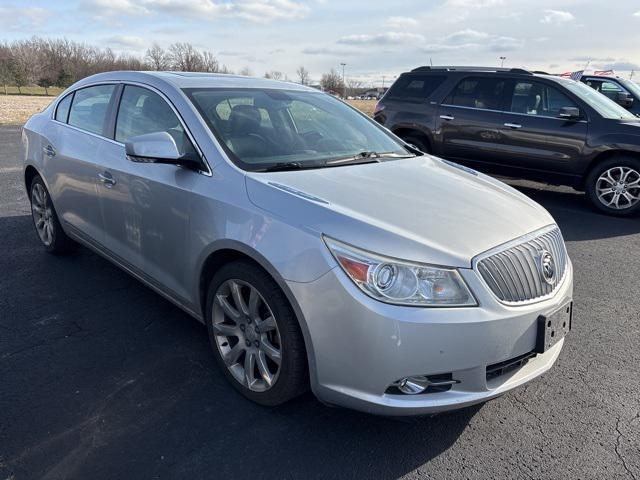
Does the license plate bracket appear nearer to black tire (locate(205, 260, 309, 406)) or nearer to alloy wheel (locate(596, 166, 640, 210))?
black tire (locate(205, 260, 309, 406))

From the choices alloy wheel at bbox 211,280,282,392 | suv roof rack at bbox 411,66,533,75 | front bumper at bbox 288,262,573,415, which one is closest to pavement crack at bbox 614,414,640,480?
front bumper at bbox 288,262,573,415

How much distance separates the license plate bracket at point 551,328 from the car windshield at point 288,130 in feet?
4.90

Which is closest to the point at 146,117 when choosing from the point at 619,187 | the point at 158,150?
the point at 158,150

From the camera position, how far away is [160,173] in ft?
10.4

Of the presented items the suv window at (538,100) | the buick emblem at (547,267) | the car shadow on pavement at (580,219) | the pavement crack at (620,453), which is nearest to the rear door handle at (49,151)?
the buick emblem at (547,267)

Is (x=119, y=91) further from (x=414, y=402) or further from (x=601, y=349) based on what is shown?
(x=601, y=349)

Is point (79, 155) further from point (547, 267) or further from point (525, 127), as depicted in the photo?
point (525, 127)

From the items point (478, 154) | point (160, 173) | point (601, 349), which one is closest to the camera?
point (160, 173)

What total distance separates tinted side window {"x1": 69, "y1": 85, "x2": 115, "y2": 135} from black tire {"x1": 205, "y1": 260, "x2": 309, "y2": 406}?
2036mm

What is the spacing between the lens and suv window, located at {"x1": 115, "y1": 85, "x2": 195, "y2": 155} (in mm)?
3176

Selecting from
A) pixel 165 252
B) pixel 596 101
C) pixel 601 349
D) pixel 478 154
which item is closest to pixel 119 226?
pixel 165 252

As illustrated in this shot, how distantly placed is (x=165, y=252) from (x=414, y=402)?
179cm

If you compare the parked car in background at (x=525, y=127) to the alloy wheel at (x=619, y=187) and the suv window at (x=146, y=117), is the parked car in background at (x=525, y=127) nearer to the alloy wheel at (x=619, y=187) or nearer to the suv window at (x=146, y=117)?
the alloy wheel at (x=619, y=187)

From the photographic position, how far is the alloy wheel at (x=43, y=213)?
4879 mm
